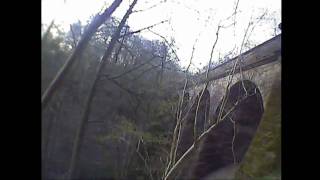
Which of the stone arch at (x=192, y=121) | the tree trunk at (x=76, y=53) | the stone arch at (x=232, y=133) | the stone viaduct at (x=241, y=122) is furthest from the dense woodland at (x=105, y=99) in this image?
the stone arch at (x=232, y=133)

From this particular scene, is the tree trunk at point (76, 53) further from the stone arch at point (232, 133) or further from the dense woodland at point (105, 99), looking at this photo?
the stone arch at point (232, 133)

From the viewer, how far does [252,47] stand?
2.95 m

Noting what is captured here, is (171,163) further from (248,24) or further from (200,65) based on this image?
(248,24)

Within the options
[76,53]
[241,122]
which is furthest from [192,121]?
[76,53]

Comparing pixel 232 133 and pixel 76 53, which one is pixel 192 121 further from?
pixel 76 53

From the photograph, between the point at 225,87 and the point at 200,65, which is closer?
the point at 200,65

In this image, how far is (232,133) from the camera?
361 centimetres

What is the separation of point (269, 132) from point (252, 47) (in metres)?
1.04

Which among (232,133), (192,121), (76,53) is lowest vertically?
(232,133)

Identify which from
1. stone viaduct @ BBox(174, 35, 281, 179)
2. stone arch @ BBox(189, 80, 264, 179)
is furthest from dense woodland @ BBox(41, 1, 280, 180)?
stone arch @ BBox(189, 80, 264, 179)

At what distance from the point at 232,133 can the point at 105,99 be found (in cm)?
262
